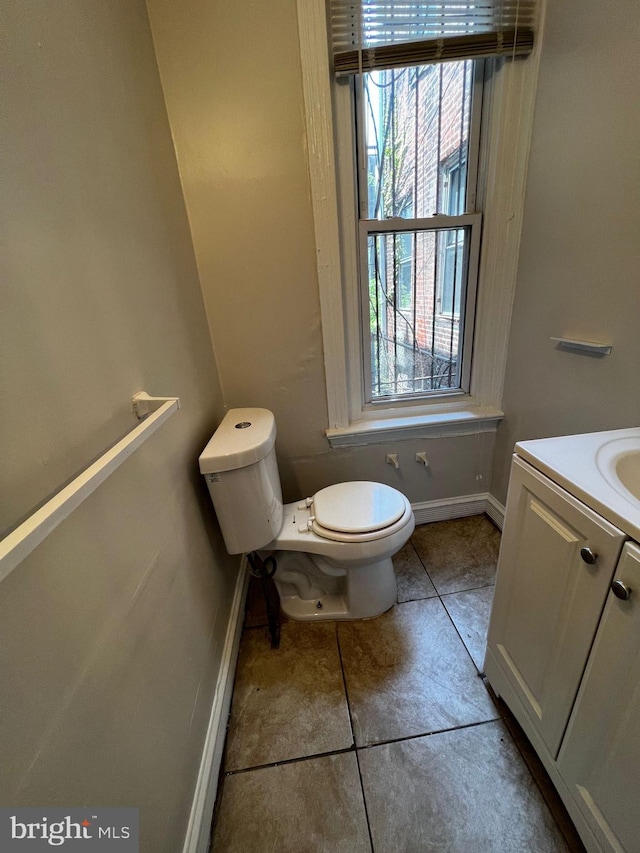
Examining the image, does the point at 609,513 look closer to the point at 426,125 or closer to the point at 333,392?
the point at 333,392

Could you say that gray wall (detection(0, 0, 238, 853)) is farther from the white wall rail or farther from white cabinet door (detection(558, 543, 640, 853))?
white cabinet door (detection(558, 543, 640, 853))

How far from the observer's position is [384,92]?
125 centimetres

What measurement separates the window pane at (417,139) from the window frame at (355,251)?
10 centimetres

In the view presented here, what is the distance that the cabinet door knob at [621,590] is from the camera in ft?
1.83

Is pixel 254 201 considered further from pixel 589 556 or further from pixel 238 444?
pixel 589 556

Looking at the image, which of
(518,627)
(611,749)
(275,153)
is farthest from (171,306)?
(611,749)

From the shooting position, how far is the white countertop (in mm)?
585

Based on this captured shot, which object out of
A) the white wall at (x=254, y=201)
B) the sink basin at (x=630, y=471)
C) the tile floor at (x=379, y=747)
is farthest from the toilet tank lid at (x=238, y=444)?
the sink basin at (x=630, y=471)

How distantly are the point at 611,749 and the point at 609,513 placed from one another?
464mm

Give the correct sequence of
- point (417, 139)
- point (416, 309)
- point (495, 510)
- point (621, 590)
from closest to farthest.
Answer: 1. point (621, 590)
2. point (417, 139)
3. point (416, 309)
4. point (495, 510)

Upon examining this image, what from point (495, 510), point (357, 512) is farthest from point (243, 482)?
point (495, 510)

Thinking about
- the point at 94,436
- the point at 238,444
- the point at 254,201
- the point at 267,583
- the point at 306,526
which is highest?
the point at 254,201

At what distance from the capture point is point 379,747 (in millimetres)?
964

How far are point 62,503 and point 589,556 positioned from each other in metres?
0.86
